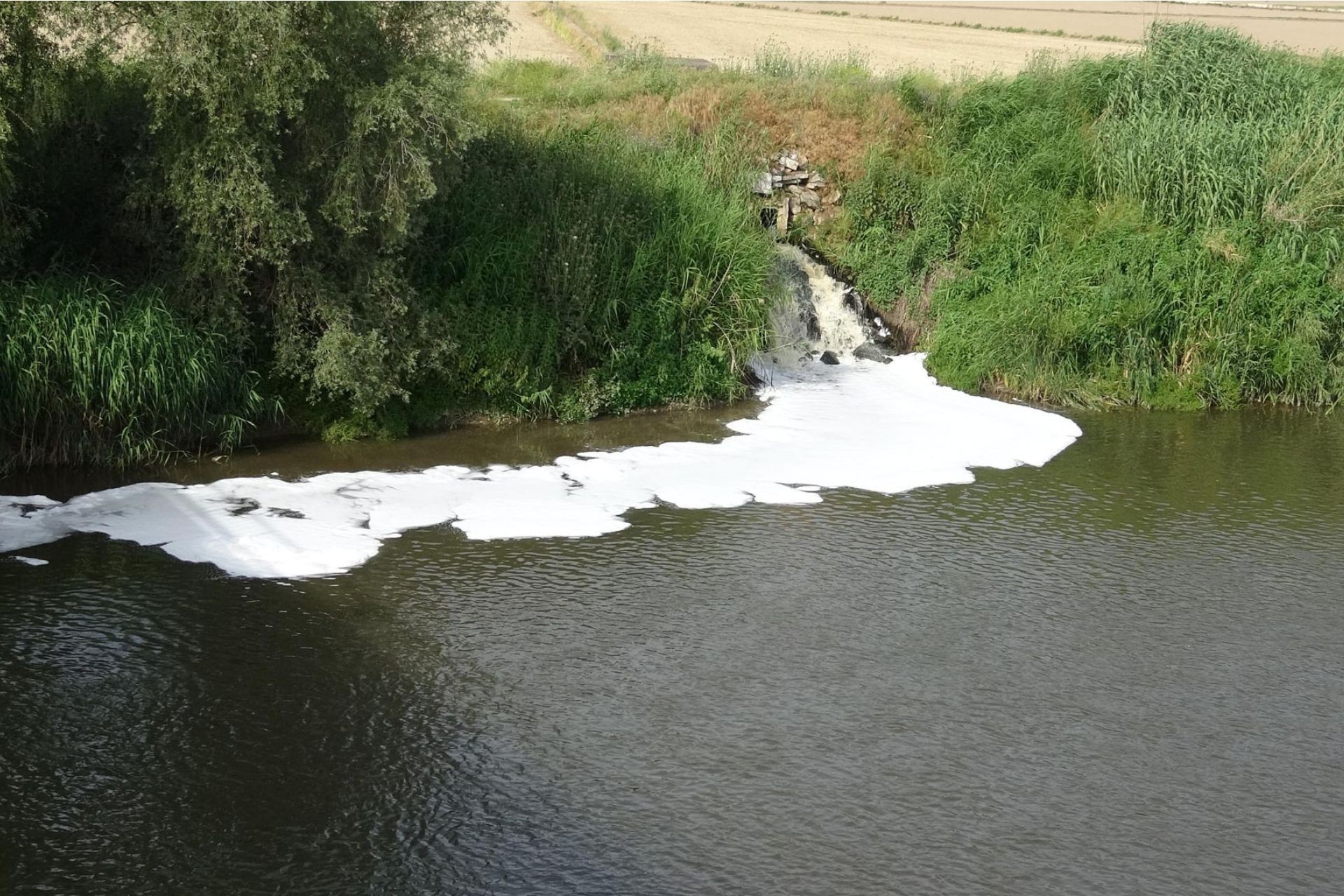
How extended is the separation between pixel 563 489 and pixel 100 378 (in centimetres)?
394

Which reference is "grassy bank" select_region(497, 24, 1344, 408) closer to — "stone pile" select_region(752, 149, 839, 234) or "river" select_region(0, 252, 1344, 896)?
"stone pile" select_region(752, 149, 839, 234)

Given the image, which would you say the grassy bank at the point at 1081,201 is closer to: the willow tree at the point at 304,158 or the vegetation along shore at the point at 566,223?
the vegetation along shore at the point at 566,223

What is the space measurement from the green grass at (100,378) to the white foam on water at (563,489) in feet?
2.44

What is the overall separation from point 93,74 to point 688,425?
639cm

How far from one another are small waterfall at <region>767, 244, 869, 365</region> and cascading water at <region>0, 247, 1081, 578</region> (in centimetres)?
82

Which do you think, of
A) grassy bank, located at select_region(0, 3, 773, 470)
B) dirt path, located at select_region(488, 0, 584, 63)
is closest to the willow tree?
grassy bank, located at select_region(0, 3, 773, 470)

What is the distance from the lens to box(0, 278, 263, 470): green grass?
1108 cm

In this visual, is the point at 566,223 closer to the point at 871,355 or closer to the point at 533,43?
the point at 871,355

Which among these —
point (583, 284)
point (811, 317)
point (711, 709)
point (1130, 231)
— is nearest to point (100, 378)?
point (583, 284)

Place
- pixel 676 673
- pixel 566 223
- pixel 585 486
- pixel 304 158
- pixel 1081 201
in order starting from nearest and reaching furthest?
pixel 676 673 < pixel 585 486 < pixel 304 158 < pixel 566 223 < pixel 1081 201

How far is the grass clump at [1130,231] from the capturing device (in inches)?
585

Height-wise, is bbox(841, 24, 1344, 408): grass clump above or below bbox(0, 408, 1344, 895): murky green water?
above

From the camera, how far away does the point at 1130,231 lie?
15.9m

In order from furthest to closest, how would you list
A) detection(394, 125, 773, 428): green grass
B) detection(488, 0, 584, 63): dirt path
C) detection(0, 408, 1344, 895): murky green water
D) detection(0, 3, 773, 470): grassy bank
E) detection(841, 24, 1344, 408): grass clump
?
detection(488, 0, 584, 63): dirt path < detection(841, 24, 1344, 408): grass clump < detection(394, 125, 773, 428): green grass < detection(0, 3, 773, 470): grassy bank < detection(0, 408, 1344, 895): murky green water
